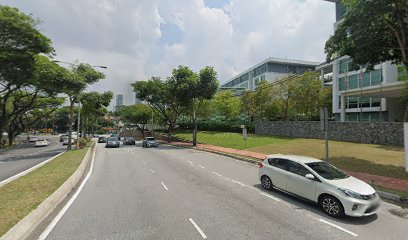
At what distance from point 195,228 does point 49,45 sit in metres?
31.4

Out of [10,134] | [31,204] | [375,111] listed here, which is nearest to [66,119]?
[10,134]

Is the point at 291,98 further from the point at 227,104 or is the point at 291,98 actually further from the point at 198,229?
the point at 198,229

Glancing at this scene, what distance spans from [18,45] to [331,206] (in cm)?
3331

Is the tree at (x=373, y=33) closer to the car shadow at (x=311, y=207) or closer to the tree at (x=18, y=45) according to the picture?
the car shadow at (x=311, y=207)

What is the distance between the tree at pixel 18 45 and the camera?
2634cm

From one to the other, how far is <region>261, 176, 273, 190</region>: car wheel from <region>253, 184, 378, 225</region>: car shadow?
16cm

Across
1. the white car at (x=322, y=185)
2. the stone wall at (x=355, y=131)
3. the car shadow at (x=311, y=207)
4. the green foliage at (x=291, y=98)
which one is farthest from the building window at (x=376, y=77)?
the car shadow at (x=311, y=207)

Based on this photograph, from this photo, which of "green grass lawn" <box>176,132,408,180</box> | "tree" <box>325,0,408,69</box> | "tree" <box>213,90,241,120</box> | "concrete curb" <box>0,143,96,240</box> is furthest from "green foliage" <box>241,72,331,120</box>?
"concrete curb" <box>0,143,96,240</box>

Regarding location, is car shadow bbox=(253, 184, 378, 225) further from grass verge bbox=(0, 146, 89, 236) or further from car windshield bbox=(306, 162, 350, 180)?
grass verge bbox=(0, 146, 89, 236)

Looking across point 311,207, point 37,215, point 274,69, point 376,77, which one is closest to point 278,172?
point 311,207

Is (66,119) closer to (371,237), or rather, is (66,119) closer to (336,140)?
(336,140)

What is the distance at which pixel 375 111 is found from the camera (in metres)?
41.2

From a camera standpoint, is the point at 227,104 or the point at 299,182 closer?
the point at 299,182

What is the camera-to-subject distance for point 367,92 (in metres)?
30.3
